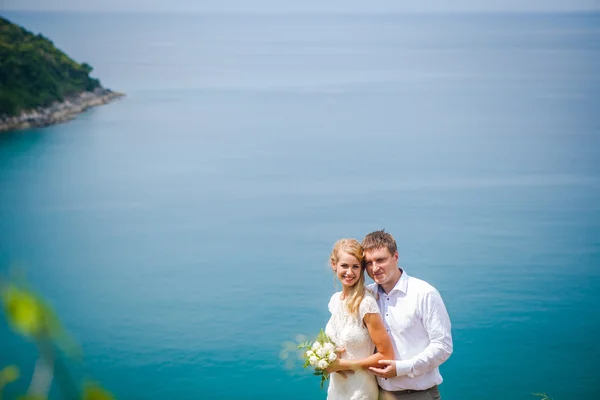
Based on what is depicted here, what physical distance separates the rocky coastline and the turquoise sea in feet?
1.61

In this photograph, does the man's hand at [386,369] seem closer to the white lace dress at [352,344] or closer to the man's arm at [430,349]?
the man's arm at [430,349]

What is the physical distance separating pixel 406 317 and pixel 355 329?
A: 17cm

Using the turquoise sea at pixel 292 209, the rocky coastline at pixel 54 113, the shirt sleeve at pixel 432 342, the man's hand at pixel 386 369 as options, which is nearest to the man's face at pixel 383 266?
the shirt sleeve at pixel 432 342

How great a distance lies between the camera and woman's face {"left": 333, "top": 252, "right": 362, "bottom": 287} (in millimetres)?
2406

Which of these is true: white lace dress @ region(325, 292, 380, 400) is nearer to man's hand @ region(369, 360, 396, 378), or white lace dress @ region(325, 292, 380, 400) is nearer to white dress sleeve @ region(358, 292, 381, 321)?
white dress sleeve @ region(358, 292, 381, 321)

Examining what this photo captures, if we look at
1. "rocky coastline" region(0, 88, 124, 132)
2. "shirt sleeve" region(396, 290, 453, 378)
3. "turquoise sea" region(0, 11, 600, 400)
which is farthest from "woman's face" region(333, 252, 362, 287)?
"rocky coastline" region(0, 88, 124, 132)

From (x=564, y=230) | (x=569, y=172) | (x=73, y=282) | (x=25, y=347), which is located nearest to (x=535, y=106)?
(x=569, y=172)

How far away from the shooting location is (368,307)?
93.0 inches

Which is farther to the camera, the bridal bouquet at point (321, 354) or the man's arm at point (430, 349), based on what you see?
the bridal bouquet at point (321, 354)

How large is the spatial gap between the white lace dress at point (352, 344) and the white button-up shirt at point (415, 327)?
0.07 meters

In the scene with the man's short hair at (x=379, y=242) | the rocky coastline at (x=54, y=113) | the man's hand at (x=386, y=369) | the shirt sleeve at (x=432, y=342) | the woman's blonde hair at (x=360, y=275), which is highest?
the rocky coastline at (x=54, y=113)

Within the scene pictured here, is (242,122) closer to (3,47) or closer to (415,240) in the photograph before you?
(3,47)

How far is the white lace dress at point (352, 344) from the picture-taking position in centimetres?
244

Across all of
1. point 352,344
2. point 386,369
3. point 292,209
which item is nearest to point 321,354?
point 352,344
